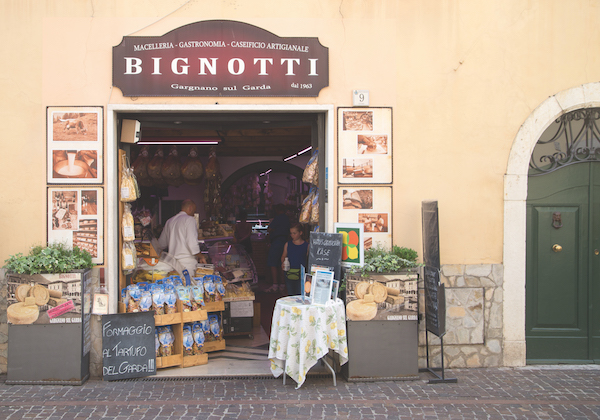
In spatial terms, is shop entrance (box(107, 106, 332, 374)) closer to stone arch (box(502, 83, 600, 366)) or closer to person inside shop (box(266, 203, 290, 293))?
person inside shop (box(266, 203, 290, 293))

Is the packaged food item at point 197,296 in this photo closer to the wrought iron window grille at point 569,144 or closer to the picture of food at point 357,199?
the picture of food at point 357,199

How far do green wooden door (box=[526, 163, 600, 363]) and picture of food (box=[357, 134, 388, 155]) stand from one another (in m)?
1.77

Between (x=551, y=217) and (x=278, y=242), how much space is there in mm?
5914

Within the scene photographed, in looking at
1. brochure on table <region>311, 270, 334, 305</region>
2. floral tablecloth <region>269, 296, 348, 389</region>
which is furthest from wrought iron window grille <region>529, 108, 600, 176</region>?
floral tablecloth <region>269, 296, 348, 389</region>

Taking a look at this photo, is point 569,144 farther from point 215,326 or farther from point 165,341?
point 165,341

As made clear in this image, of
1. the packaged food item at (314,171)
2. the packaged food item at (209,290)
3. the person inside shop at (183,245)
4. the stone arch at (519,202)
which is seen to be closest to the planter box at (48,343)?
the packaged food item at (209,290)

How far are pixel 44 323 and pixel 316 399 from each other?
2.80m

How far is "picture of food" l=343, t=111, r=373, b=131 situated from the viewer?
539 cm

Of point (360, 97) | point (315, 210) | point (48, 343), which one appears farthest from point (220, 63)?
point (48, 343)

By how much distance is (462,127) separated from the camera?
550 centimetres

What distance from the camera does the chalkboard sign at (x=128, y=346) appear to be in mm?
5016

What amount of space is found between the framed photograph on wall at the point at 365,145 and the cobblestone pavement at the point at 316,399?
2197mm

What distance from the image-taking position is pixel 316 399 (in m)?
4.56

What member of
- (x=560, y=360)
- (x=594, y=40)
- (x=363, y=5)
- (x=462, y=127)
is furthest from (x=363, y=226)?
(x=594, y=40)
